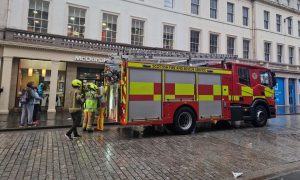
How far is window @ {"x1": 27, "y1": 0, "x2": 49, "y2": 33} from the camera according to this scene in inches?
581

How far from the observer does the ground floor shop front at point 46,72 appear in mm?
13703

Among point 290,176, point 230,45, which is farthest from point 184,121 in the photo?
point 230,45

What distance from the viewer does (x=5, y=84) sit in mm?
13625

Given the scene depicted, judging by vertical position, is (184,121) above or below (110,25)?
below

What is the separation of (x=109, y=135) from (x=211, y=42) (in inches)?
648

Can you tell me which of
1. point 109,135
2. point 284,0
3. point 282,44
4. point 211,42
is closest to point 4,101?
point 109,135

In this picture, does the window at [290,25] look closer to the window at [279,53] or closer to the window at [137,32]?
the window at [279,53]

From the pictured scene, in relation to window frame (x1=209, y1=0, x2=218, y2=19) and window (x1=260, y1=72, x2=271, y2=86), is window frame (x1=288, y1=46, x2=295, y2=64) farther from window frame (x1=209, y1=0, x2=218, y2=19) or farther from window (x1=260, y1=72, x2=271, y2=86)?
window (x1=260, y1=72, x2=271, y2=86)

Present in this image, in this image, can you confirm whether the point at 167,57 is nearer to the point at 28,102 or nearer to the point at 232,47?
the point at 28,102

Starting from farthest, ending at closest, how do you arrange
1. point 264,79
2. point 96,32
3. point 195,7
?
1. point 195,7
2. point 96,32
3. point 264,79

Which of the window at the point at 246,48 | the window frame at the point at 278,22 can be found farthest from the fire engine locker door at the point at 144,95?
the window frame at the point at 278,22

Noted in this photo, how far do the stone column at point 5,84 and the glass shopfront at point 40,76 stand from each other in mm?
1133

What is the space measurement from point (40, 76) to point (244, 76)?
12775 millimetres

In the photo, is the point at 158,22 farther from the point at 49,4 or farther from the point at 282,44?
the point at 282,44
